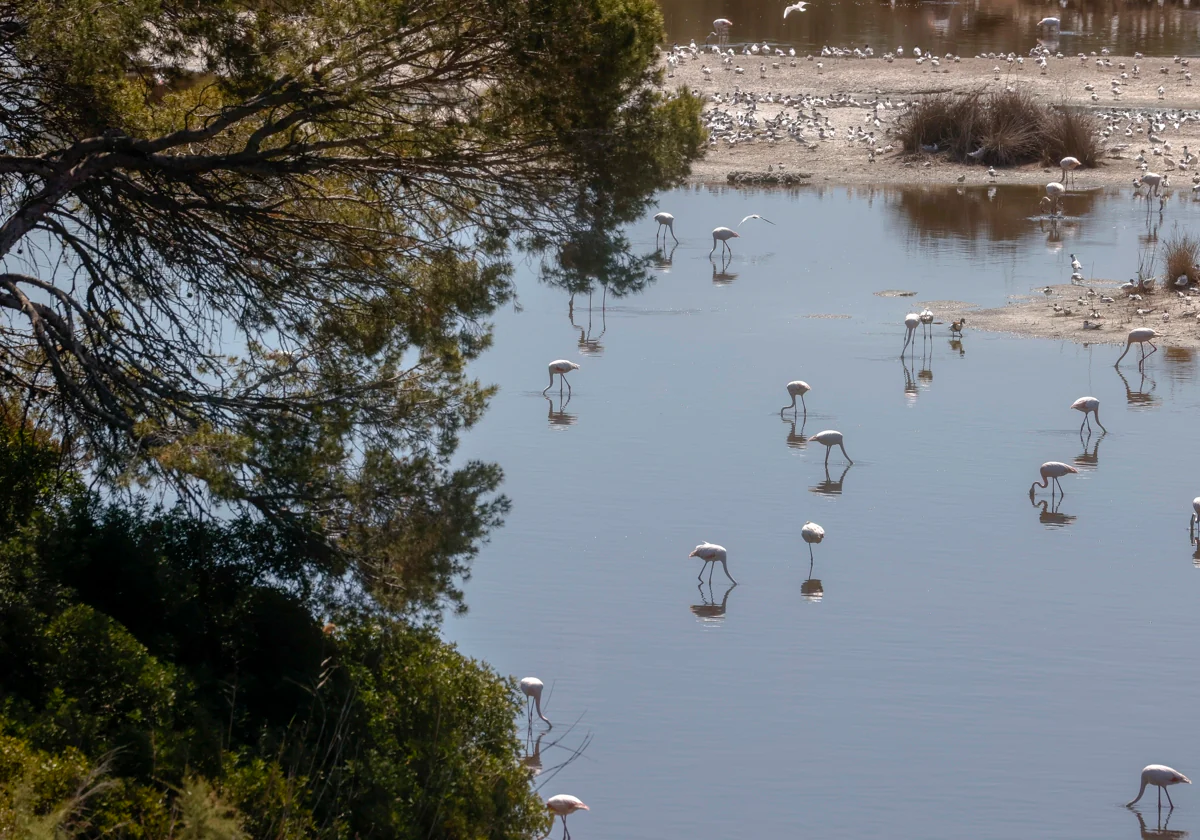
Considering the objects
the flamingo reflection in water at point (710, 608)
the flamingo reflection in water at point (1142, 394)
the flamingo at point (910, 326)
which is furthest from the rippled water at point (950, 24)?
the flamingo reflection in water at point (710, 608)

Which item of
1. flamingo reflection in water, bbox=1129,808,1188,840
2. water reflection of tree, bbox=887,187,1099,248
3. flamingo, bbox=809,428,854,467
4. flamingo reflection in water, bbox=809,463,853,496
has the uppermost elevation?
water reflection of tree, bbox=887,187,1099,248

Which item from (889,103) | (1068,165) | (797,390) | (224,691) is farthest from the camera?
(889,103)

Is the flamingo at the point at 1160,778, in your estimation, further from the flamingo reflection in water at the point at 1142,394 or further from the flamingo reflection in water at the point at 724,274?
the flamingo reflection in water at the point at 724,274

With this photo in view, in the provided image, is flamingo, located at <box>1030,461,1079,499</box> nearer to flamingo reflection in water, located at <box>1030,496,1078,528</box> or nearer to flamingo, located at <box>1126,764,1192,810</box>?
flamingo reflection in water, located at <box>1030,496,1078,528</box>

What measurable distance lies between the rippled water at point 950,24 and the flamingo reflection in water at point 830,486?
24.5 metres

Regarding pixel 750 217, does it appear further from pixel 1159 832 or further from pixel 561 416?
pixel 1159 832

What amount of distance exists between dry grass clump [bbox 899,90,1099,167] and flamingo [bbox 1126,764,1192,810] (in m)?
18.8

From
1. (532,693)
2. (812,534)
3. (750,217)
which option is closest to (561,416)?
(812,534)

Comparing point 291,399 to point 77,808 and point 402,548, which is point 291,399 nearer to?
point 402,548

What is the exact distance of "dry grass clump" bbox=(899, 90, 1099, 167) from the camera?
24750 mm

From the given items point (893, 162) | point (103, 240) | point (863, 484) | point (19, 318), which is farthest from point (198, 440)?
point (893, 162)

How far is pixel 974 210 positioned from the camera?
73.7ft

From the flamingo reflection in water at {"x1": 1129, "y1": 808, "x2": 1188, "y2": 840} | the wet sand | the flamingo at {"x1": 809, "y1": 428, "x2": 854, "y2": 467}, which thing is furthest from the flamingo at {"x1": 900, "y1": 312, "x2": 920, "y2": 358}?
the flamingo reflection in water at {"x1": 1129, "y1": 808, "x2": 1188, "y2": 840}

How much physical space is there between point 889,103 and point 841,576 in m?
19.9
